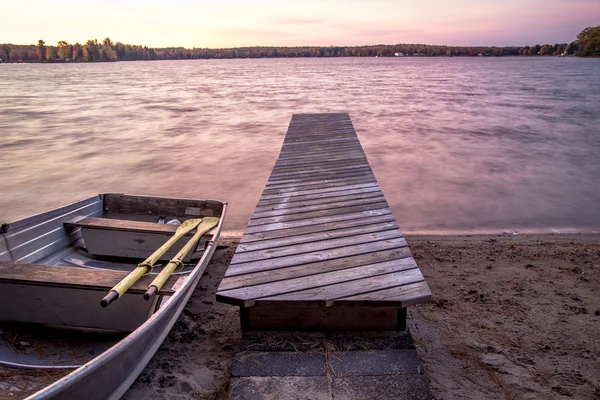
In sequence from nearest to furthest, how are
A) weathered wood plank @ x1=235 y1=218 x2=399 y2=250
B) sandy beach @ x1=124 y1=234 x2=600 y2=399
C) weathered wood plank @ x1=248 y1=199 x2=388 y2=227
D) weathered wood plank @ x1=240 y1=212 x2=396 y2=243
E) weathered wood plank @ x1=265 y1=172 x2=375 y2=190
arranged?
sandy beach @ x1=124 y1=234 x2=600 y2=399, weathered wood plank @ x1=235 y1=218 x2=399 y2=250, weathered wood plank @ x1=240 y1=212 x2=396 y2=243, weathered wood plank @ x1=248 y1=199 x2=388 y2=227, weathered wood plank @ x1=265 y1=172 x2=375 y2=190

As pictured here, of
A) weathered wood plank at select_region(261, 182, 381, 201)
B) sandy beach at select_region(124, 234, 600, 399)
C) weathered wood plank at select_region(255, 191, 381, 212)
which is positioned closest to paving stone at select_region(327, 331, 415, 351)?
sandy beach at select_region(124, 234, 600, 399)

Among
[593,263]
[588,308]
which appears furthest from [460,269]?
[593,263]

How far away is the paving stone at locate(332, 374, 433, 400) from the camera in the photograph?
2.64 meters

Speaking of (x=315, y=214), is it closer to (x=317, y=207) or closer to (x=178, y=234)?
(x=317, y=207)

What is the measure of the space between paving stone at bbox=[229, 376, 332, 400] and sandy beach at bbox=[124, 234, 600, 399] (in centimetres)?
50

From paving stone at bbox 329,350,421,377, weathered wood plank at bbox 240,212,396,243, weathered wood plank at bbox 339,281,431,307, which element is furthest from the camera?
weathered wood plank at bbox 240,212,396,243

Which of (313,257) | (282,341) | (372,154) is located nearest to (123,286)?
(282,341)

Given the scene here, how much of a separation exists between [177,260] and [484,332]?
2.86 metres

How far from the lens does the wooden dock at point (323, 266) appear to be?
10.1ft

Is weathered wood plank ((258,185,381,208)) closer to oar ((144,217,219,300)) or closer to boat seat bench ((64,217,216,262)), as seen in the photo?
oar ((144,217,219,300))

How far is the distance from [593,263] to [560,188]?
541 cm

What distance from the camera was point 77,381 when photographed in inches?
90.0

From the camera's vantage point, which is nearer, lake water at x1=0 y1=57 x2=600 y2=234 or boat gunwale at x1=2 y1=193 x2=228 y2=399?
boat gunwale at x1=2 y1=193 x2=228 y2=399

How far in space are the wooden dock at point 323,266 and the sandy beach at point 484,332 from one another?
65 cm
